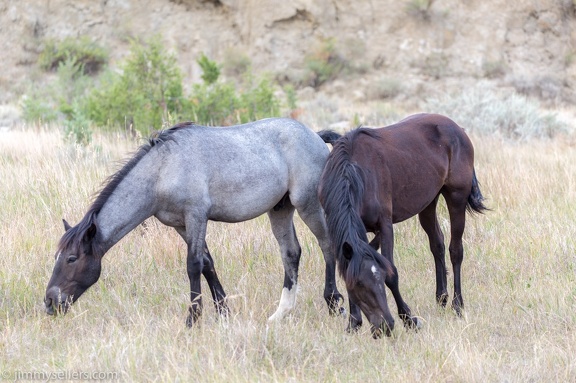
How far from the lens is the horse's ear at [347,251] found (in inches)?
194

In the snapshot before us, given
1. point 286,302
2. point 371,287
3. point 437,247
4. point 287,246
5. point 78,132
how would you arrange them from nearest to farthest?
point 371,287 → point 286,302 → point 287,246 → point 437,247 → point 78,132

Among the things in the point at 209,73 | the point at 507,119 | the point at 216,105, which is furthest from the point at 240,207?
the point at 507,119

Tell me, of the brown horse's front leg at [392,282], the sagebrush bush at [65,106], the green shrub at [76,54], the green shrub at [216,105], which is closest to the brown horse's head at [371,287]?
the brown horse's front leg at [392,282]

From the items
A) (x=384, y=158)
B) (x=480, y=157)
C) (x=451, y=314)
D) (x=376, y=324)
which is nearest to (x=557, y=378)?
(x=376, y=324)

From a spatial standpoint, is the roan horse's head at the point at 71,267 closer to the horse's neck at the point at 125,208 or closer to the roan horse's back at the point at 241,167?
the horse's neck at the point at 125,208

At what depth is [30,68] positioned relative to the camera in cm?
2559

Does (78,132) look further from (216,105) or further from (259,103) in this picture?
(259,103)

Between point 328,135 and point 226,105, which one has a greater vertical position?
point 328,135

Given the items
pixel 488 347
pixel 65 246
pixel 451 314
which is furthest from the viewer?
pixel 451 314

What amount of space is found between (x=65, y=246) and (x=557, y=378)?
3.59 m

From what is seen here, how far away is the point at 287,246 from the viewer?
643 cm

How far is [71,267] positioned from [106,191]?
64 cm

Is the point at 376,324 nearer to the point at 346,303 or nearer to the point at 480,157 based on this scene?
the point at 346,303
